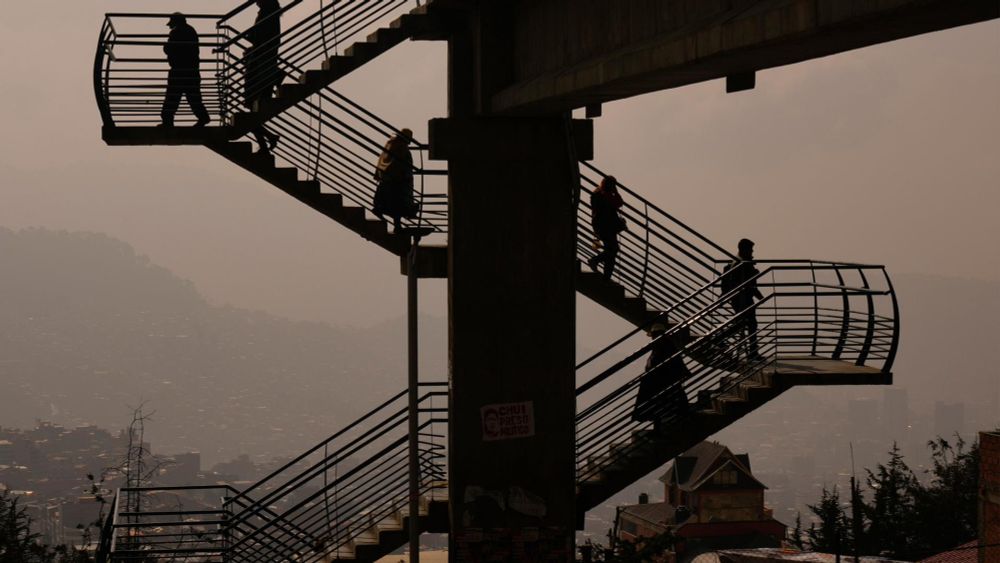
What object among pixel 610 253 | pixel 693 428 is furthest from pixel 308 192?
pixel 693 428

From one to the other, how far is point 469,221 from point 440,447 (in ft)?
8.65

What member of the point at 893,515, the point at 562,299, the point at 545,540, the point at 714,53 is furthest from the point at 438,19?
the point at 893,515

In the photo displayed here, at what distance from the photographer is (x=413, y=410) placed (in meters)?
15.6

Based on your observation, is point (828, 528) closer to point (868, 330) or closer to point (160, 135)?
point (868, 330)

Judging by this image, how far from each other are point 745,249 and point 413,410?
13.0ft

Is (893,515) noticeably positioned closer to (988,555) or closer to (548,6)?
(988,555)

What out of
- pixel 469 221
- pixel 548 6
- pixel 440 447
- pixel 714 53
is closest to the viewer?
pixel 714 53

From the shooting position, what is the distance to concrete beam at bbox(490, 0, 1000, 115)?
794 cm

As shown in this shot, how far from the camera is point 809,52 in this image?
31.2ft

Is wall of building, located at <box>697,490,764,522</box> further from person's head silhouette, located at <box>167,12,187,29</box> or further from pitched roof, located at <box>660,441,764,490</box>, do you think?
person's head silhouette, located at <box>167,12,187,29</box>

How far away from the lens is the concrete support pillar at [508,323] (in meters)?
15.0

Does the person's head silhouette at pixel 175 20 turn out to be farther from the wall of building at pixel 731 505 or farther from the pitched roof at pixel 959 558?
the wall of building at pixel 731 505

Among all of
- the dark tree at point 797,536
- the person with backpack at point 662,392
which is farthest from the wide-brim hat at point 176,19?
Answer: the dark tree at point 797,536

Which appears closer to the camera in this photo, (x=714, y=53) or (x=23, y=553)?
(x=714, y=53)
